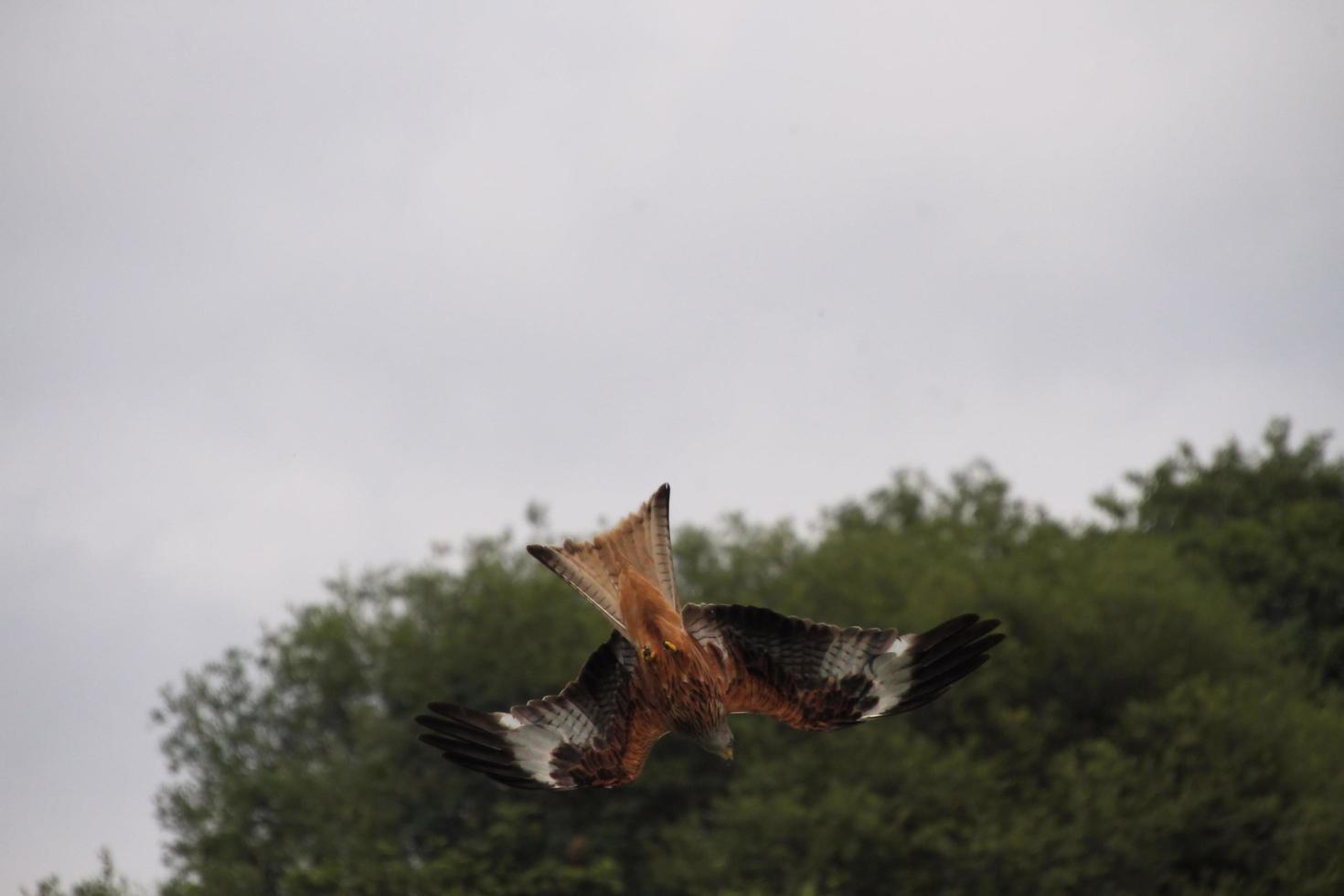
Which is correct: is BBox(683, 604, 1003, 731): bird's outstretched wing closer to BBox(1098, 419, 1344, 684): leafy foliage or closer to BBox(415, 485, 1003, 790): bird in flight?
BBox(415, 485, 1003, 790): bird in flight

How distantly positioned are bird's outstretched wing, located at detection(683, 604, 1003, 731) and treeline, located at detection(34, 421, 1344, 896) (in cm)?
1674

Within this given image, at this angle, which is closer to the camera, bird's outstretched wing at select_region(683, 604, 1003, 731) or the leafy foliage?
bird's outstretched wing at select_region(683, 604, 1003, 731)

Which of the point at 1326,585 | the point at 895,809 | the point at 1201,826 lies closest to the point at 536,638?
the point at 895,809

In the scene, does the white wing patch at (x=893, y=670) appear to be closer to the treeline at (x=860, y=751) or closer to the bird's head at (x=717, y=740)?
the bird's head at (x=717, y=740)

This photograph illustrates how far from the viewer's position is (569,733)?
934 centimetres

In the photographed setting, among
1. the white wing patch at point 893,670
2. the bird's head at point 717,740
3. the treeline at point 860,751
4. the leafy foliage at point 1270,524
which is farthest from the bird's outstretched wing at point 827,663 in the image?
the leafy foliage at point 1270,524

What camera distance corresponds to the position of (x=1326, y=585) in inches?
1410

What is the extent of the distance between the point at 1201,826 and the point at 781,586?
8.92 m

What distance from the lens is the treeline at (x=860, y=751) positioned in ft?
86.5

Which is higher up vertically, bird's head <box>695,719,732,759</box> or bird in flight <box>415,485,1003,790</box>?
bird in flight <box>415,485,1003,790</box>

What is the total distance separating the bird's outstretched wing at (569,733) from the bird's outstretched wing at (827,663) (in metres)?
0.55

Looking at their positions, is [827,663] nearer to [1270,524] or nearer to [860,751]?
[860,751]

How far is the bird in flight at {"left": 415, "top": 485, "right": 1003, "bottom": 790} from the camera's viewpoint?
888cm

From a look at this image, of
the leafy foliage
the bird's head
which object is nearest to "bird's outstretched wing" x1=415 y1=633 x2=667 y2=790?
the bird's head
